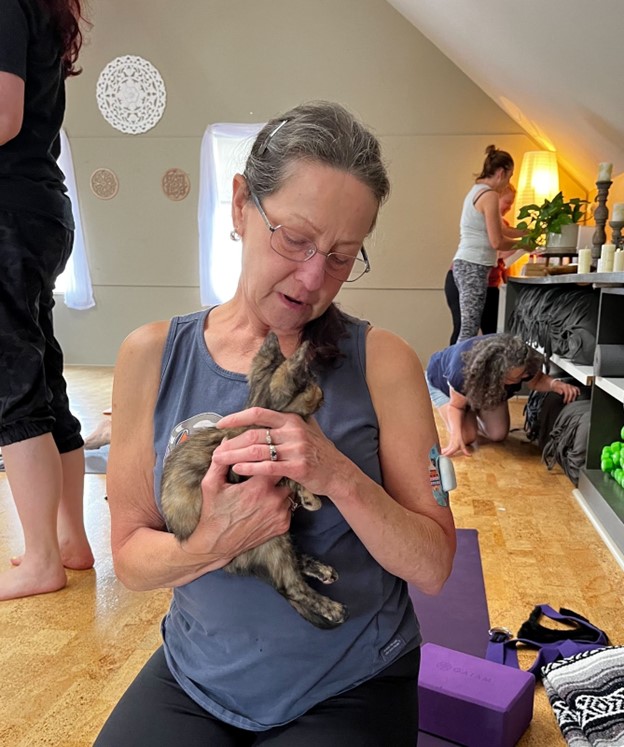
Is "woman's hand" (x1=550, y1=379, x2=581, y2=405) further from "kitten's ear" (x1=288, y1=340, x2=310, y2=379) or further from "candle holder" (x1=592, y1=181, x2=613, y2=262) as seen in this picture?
"kitten's ear" (x1=288, y1=340, x2=310, y2=379)

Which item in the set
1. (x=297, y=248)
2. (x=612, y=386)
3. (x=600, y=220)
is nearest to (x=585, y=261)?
(x=600, y=220)

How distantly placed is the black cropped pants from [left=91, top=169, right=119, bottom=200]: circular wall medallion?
5248 mm

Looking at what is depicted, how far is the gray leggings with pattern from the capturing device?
447cm

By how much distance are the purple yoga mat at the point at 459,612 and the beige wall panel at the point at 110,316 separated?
5216 mm

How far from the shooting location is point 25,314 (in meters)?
1.70

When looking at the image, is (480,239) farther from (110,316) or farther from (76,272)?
(76,272)

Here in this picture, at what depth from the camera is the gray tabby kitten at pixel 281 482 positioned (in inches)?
32.1

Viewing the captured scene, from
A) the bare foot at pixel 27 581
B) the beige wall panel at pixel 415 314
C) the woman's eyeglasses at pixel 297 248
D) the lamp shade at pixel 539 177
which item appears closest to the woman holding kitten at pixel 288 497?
the woman's eyeglasses at pixel 297 248

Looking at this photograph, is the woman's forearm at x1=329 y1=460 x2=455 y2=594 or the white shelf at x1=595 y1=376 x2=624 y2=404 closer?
the woman's forearm at x1=329 y1=460 x2=455 y2=594

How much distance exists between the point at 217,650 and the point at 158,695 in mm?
114

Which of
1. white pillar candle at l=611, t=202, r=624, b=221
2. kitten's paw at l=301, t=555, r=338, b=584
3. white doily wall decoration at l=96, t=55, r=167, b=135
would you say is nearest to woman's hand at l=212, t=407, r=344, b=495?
kitten's paw at l=301, t=555, r=338, b=584

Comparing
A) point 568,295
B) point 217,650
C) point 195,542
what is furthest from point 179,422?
point 568,295

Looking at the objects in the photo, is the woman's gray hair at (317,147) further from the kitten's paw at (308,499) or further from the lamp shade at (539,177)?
the lamp shade at (539,177)

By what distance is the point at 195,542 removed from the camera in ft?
2.72
